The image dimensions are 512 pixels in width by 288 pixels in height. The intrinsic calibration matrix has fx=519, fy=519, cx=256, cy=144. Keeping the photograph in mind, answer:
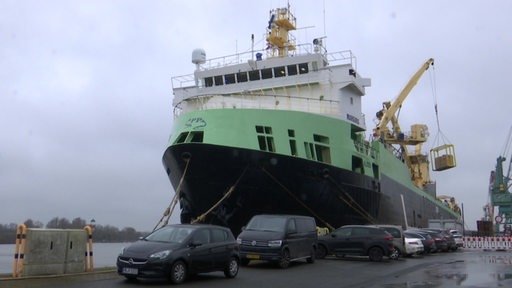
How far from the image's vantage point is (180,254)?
1130cm

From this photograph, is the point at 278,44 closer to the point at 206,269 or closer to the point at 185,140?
the point at 185,140

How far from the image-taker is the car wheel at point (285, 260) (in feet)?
50.9

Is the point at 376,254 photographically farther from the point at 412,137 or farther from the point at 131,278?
the point at 412,137

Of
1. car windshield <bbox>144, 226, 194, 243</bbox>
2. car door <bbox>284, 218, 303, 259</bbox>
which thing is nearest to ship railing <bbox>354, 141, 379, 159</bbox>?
car door <bbox>284, 218, 303, 259</bbox>

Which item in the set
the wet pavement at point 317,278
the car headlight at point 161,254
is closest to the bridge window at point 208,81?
the wet pavement at point 317,278

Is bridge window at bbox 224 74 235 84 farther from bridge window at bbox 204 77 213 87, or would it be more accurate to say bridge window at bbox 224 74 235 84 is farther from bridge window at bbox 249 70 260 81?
bridge window at bbox 249 70 260 81

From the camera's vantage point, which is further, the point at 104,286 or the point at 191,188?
the point at 191,188

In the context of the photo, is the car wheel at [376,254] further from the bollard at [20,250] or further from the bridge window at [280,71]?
the bollard at [20,250]

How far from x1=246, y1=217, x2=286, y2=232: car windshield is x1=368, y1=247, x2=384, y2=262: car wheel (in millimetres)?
5089

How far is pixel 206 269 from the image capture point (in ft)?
39.8

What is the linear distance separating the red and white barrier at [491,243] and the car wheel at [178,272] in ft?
89.3

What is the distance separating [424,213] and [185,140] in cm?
3428

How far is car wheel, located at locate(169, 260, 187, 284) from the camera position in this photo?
36.1 ft

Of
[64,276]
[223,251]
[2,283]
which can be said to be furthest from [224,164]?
[2,283]
